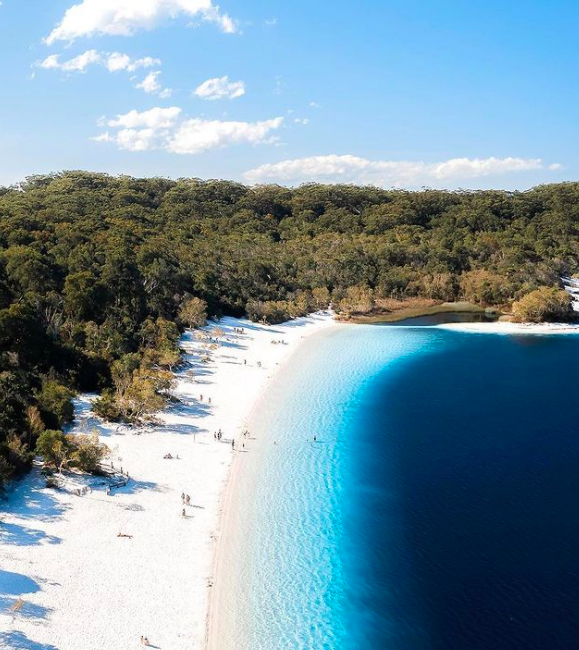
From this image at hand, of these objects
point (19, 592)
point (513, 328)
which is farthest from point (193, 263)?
point (19, 592)

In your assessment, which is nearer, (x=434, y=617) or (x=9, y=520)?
(x=434, y=617)

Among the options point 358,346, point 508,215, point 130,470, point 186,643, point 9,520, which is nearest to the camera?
point 186,643

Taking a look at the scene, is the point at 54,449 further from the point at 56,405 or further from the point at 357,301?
the point at 357,301

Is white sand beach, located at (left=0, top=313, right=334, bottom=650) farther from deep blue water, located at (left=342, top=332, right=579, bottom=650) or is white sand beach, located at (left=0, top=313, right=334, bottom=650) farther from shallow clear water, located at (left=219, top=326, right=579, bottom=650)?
deep blue water, located at (left=342, top=332, right=579, bottom=650)

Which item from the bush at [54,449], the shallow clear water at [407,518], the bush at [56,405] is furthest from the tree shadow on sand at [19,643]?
the bush at [56,405]

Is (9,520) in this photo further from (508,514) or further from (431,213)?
(431,213)

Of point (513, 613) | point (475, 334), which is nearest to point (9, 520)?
point (513, 613)
